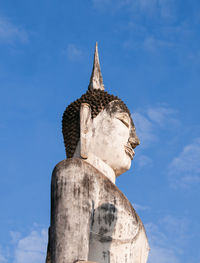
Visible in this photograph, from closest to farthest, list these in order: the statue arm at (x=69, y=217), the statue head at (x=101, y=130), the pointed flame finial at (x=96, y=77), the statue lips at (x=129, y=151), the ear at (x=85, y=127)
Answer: the statue arm at (x=69, y=217) → the ear at (x=85, y=127) → the statue head at (x=101, y=130) → the statue lips at (x=129, y=151) → the pointed flame finial at (x=96, y=77)

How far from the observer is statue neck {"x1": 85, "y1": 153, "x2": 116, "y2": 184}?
9.98 meters

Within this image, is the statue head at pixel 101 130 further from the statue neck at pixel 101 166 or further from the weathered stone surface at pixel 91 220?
the weathered stone surface at pixel 91 220

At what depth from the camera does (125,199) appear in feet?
31.5

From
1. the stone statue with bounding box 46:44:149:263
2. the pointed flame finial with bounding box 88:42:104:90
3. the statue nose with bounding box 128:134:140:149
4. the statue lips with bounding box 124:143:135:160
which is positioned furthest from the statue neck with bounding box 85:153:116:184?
the pointed flame finial with bounding box 88:42:104:90

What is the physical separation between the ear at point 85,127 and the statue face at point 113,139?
123 mm

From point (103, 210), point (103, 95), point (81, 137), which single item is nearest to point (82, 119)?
point (81, 137)

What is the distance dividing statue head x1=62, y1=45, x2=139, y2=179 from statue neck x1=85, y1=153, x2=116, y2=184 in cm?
6

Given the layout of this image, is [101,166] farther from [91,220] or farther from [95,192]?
[91,220]

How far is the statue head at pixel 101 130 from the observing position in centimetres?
1023

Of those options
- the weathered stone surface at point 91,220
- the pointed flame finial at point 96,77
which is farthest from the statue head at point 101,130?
the weathered stone surface at point 91,220

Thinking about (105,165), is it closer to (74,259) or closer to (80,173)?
(80,173)

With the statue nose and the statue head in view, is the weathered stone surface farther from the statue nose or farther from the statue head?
the statue nose

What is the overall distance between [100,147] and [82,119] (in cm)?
55

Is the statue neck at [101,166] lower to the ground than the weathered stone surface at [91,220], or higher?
higher
